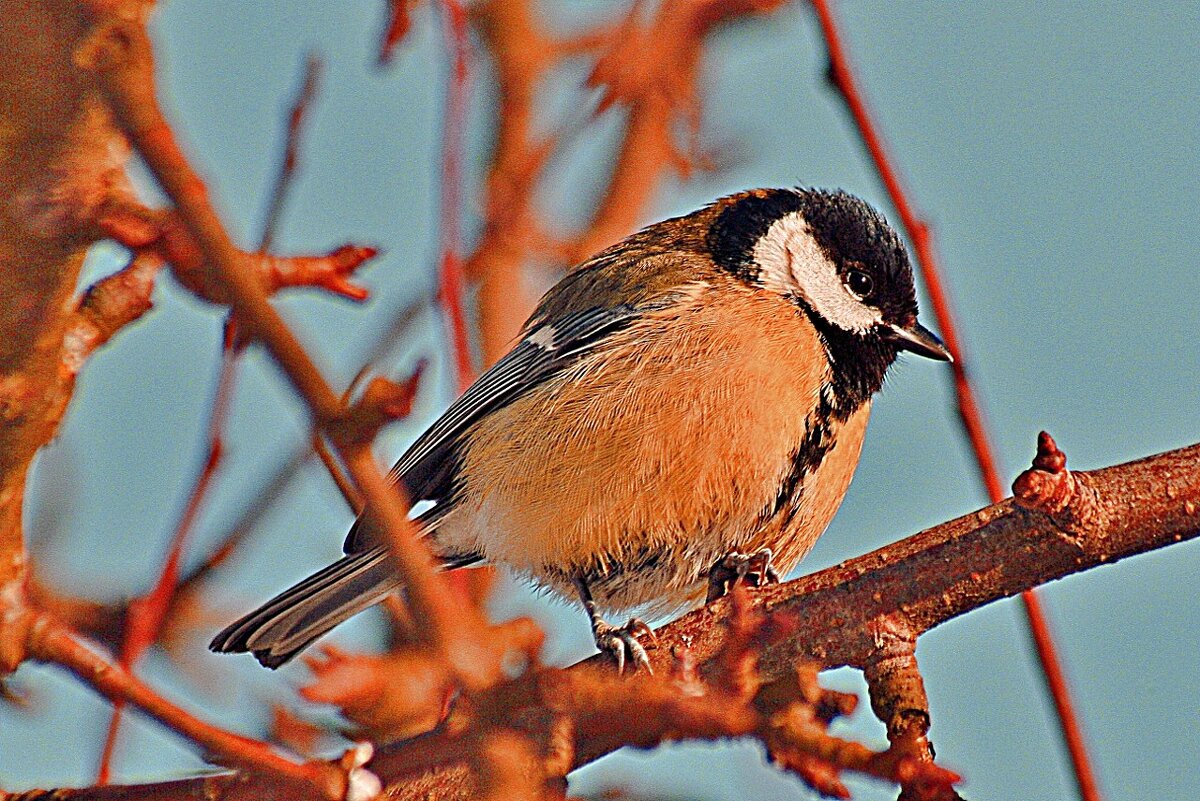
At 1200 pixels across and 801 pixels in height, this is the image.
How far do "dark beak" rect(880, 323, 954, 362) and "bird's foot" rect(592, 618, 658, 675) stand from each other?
1167 mm

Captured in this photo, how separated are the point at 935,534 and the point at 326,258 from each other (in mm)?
1236

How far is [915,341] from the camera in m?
3.82

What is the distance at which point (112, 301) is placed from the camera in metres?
2.51

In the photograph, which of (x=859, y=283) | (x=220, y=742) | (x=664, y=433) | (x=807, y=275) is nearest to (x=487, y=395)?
(x=664, y=433)

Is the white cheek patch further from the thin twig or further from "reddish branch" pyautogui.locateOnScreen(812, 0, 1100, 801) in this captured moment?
the thin twig

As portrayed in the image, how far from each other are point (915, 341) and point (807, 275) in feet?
1.21

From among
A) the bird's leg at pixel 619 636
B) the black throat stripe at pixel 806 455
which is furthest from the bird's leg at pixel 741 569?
the bird's leg at pixel 619 636

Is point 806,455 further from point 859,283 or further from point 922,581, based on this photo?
point 922,581

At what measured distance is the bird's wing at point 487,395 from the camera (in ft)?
12.0

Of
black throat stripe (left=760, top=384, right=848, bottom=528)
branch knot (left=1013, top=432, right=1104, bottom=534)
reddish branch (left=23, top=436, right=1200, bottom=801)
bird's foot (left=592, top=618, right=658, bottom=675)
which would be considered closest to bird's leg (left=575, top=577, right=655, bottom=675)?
bird's foot (left=592, top=618, right=658, bottom=675)

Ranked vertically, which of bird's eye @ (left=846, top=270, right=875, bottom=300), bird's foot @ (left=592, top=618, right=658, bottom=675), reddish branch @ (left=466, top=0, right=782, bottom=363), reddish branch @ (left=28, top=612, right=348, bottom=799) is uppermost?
reddish branch @ (left=466, top=0, right=782, bottom=363)

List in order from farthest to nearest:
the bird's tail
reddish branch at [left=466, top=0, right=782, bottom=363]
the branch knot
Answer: reddish branch at [left=466, top=0, right=782, bottom=363], the bird's tail, the branch knot

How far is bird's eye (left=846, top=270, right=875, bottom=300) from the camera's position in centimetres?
385

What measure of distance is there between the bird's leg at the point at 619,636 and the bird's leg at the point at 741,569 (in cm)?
28
